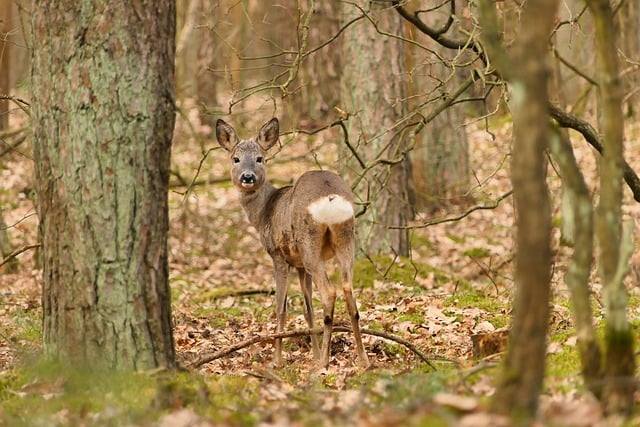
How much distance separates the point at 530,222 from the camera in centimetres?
418

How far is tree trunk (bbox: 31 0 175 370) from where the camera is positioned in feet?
19.1

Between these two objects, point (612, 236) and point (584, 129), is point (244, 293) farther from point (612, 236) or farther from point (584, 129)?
point (612, 236)

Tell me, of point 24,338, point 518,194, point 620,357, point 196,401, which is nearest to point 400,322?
point 24,338

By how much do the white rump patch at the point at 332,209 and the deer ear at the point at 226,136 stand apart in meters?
1.96

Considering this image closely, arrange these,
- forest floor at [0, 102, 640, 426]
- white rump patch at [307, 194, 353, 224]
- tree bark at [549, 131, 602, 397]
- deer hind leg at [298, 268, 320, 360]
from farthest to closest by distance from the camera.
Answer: deer hind leg at [298, 268, 320, 360] < white rump patch at [307, 194, 353, 224] < forest floor at [0, 102, 640, 426] < tree bark at [549, 131, 602, 397]

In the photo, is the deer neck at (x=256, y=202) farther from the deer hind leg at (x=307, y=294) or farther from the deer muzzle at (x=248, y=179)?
the deer hind leg at (x=307, y=294)

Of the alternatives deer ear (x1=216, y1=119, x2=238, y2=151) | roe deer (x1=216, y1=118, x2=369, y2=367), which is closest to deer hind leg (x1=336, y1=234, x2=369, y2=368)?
roe deer (x1=216, y1=118, x2=369, y2=367)

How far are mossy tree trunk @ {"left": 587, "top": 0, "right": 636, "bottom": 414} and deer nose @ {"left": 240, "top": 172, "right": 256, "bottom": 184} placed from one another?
192 inches

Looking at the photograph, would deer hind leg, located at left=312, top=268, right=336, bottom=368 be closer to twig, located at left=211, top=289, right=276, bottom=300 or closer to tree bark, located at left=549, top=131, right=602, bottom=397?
tree bark, located at left=549, top=131, right=602, bottom=397

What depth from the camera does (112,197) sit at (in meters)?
5.83

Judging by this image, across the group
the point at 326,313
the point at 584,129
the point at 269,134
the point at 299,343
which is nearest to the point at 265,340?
the point at 326,313

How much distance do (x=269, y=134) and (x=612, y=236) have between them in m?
5.33

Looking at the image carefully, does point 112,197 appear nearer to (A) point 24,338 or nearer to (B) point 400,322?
(A) point 24,338

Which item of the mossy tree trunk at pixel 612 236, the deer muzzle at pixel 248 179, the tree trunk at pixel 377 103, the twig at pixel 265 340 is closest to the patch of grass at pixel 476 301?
the tree trunk at pixel 377 103
